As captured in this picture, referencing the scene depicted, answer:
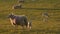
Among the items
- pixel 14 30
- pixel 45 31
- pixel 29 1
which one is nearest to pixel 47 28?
pixel 45 31

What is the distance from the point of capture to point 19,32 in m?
22.3

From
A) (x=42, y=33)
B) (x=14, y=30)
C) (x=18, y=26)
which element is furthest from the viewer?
(x=18, y=26)

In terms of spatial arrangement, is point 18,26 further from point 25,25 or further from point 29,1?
point 29,1

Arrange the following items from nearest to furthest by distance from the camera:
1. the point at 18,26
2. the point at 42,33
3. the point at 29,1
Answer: the point at 42,33
the point at 18,26
the point at 29,1

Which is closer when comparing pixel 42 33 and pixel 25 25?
pixel 42 33

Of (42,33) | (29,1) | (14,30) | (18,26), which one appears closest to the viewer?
(42,33)

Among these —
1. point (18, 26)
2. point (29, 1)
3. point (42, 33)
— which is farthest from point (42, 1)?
point (42, 33)

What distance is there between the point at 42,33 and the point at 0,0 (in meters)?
34.4

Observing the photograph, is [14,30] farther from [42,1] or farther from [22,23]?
[42,1]

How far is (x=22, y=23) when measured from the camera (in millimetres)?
23656

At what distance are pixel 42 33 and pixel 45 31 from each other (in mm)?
1072

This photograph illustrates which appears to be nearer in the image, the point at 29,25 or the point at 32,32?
the point at 32,32

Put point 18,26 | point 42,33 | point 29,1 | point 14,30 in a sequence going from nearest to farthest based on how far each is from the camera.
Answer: point 42,33 → point 14,30 → point 18,26 → point 29,1

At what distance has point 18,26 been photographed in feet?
83.5
